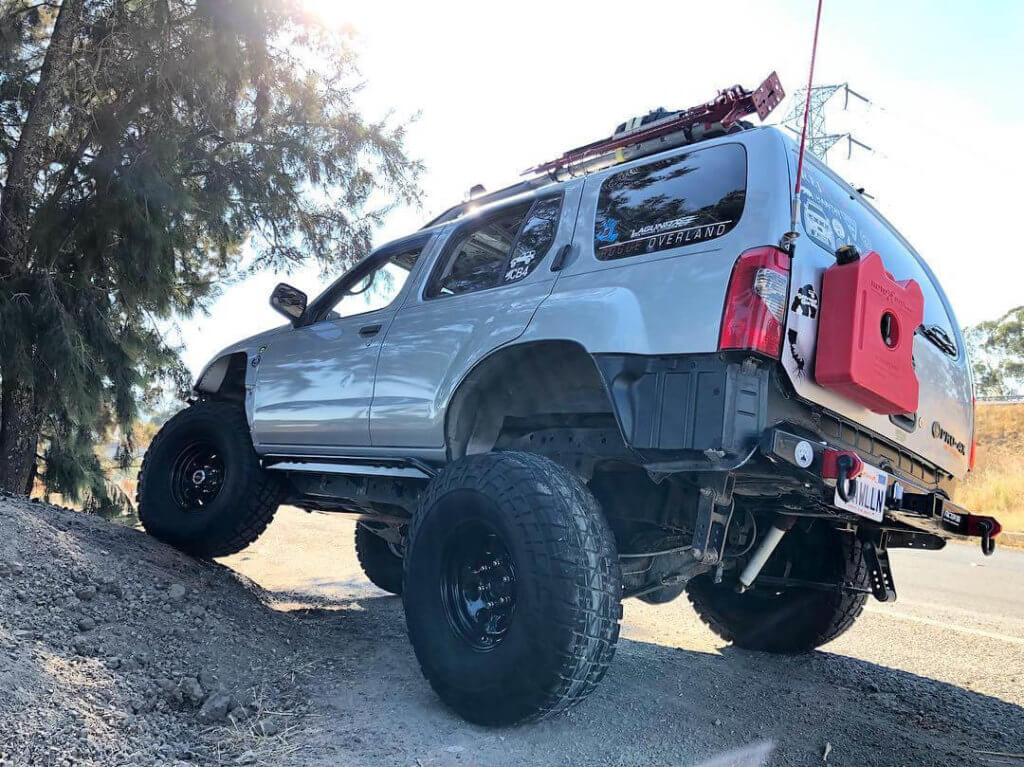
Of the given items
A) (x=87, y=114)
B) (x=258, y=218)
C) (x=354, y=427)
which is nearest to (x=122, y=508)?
(x=258, y=218)

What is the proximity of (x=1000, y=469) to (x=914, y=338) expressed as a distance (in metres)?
22.2

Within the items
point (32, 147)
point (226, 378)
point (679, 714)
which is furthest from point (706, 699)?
point (32, 147)

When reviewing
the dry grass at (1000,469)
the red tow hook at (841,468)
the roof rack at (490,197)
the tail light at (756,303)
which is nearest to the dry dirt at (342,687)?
the red tow hook at (841,468)

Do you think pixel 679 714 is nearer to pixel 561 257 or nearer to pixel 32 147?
pixel 561 257

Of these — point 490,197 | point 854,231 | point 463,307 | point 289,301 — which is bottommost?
point 463,307

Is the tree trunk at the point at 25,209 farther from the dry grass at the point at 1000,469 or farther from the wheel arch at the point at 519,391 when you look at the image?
the dry grass at the point at 1000,469

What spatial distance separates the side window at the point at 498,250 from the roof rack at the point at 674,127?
33 centimetres

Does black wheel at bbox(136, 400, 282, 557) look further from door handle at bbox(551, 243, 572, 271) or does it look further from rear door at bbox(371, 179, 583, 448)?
door handle at bbox(551, 243, 572, 271)

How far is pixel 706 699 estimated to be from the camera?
3426 mm

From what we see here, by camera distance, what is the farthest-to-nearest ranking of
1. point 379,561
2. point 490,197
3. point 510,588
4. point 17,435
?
point 17,435 < point 379,561 < point 490,197 < point 510,588

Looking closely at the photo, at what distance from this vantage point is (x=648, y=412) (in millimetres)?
2764

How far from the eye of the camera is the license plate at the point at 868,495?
8.65ft

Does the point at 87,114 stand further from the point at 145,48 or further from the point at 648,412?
the point at 648,412

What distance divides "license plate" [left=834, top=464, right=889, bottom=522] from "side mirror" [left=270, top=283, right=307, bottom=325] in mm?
3336
